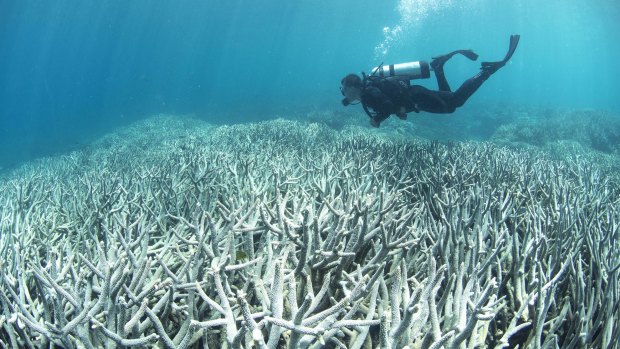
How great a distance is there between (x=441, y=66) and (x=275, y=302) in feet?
28.0

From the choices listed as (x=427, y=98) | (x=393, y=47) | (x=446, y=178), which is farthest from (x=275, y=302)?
(x=393, y=47)

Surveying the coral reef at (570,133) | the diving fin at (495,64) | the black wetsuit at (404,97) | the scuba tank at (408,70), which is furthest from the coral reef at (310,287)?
the coral reef at (570,133)

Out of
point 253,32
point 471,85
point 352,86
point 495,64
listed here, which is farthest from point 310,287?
point 253,32

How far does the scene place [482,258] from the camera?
2391mm

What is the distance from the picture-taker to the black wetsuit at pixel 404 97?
6602 mm

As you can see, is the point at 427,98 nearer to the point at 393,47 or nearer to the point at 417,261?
the point at 417,261

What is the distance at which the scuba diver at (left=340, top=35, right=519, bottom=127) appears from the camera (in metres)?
6.61

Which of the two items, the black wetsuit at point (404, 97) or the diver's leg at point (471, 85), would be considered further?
the diver's leg at point (471, 85)

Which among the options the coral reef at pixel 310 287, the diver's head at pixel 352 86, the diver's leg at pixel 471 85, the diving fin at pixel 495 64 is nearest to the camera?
the coral reef at pixel 310 287

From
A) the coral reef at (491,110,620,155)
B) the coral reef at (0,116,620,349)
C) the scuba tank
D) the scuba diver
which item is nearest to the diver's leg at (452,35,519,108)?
the scuba diver

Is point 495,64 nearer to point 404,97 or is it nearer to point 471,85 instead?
point 471,85

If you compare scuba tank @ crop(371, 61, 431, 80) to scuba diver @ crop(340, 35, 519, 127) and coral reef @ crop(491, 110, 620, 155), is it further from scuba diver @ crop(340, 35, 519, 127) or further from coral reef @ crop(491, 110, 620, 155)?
coral reef @ crop(491, 110, 620, 155)

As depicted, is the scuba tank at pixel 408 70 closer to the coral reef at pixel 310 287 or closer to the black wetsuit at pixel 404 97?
the black wetsuit at pixel 404 97

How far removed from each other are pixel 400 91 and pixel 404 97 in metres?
0.19
